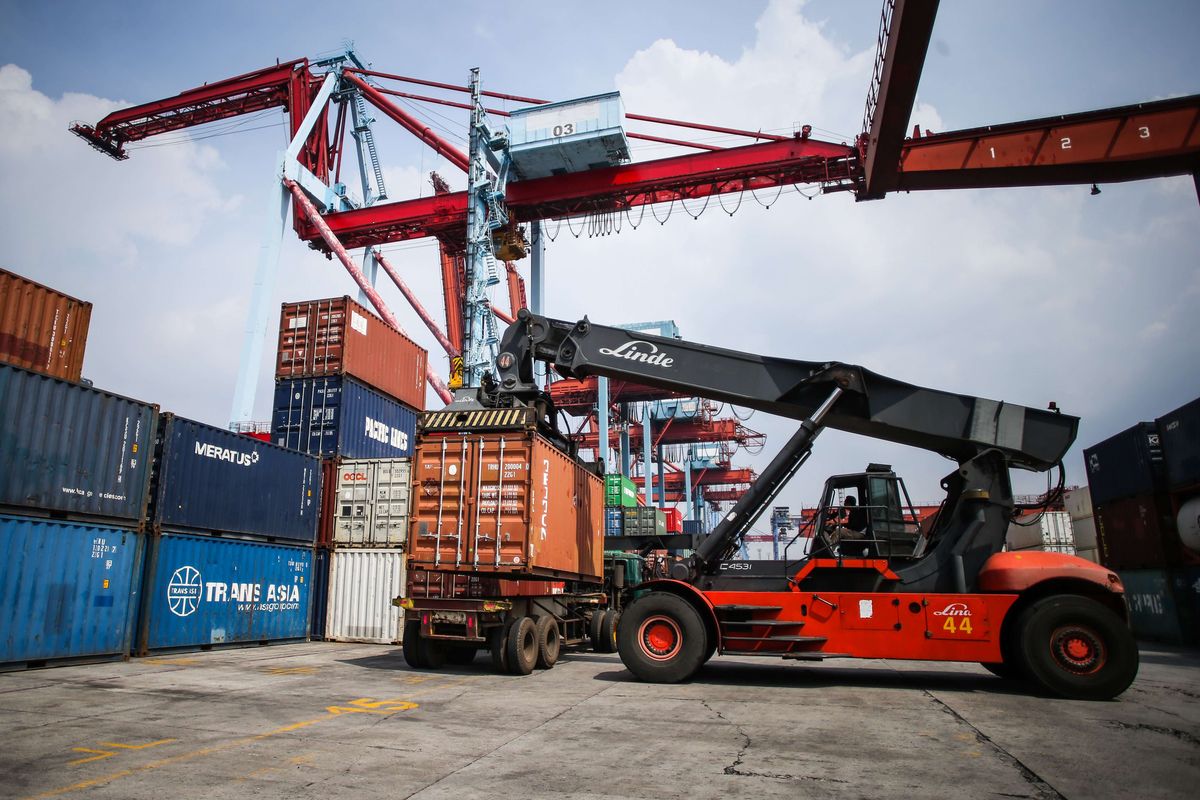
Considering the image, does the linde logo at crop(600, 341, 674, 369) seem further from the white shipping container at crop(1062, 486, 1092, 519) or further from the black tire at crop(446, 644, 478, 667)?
the white shipping container at crop(1062, 486, 1092, 519)

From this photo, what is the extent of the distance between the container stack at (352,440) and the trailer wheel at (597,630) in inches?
212

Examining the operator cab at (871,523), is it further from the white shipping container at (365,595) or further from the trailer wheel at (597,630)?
the white shipping container at (365,595)

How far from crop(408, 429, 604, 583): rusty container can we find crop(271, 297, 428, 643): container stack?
6.34m

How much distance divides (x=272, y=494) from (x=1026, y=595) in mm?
15741

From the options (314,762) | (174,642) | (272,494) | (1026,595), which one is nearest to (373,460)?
(272,494)

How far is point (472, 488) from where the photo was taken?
38.3ft

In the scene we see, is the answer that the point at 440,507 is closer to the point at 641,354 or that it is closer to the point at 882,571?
the point at 641,354

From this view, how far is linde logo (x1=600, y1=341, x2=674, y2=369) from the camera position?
11453 millimetres

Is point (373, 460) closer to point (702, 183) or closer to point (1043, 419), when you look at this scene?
point (1043, 419)

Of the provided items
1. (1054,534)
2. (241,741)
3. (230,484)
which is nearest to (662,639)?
(241,741)

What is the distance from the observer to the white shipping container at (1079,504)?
27.6 m

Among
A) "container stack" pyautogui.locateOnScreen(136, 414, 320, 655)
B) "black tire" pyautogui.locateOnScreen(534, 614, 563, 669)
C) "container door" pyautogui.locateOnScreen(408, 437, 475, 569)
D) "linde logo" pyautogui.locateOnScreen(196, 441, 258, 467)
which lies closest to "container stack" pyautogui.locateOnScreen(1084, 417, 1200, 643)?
"black tire" pyautogui.locateOnScreen(534, 614, 563, 669)

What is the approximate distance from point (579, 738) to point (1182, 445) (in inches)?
660

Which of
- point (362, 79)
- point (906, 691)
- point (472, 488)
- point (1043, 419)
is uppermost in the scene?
point (362, 79)
